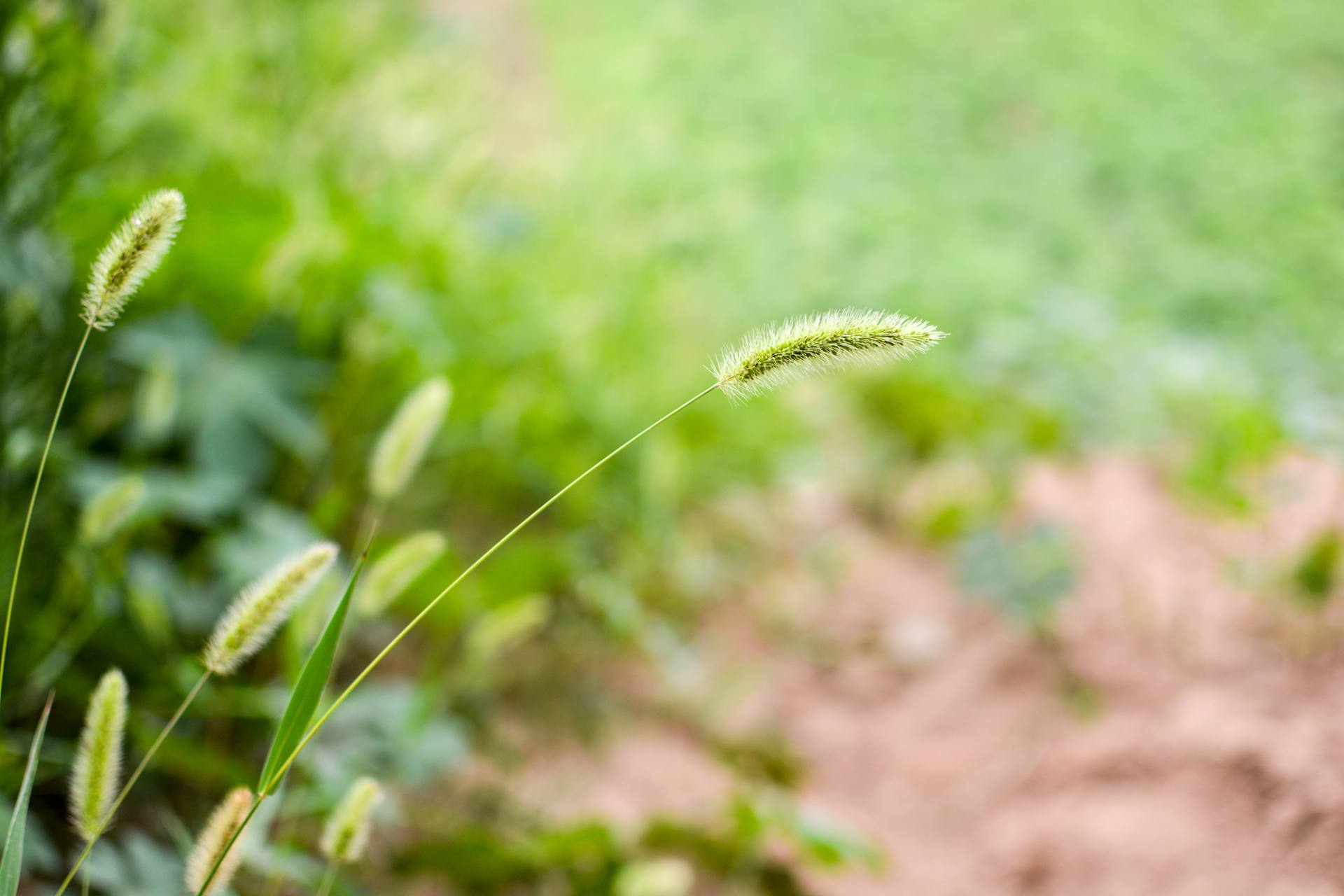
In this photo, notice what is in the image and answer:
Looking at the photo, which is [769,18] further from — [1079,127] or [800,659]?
[800,659]

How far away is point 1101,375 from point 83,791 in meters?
2.01

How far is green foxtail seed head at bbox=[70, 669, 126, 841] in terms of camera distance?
1.54ft

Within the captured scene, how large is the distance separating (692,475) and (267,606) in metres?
1.47

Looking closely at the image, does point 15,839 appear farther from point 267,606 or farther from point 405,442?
point 405,442

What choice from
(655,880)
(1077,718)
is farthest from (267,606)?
(1077,718)

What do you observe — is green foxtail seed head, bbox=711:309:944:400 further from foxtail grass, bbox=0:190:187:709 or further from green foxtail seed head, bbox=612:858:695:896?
green foxtail seed head, bbox=612:858:695:896

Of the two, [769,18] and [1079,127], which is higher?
[769,18]

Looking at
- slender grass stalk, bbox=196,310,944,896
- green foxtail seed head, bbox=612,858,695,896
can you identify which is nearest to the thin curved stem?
slender grass stalk, bbox=196,310,944,896

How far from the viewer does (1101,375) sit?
202cm

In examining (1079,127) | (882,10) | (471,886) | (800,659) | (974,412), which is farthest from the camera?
(882,10)

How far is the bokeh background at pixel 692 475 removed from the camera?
1.00 m

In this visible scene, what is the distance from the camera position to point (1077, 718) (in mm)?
1398

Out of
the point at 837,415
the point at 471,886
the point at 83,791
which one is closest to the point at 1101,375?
the point at 837,415

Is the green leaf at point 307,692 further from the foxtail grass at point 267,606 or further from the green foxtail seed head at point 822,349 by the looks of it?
the green foxtail seed head at point 822,349
